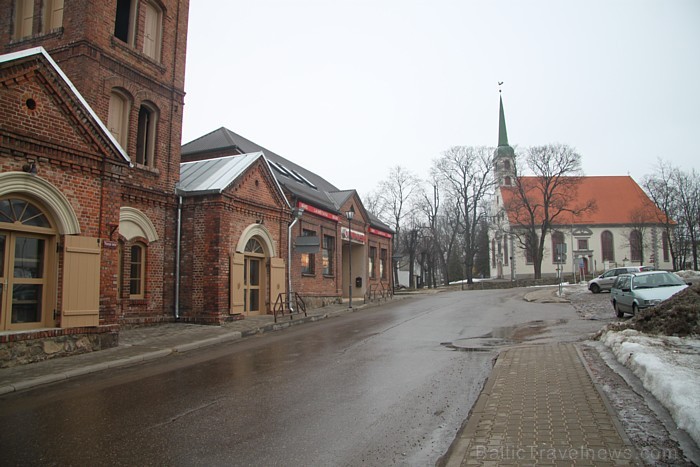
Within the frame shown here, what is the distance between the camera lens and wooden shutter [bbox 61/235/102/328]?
10391 mm

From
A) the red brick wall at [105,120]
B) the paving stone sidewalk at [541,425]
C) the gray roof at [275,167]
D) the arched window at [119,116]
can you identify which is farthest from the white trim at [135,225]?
the paving stone sidewalk at [541,425]

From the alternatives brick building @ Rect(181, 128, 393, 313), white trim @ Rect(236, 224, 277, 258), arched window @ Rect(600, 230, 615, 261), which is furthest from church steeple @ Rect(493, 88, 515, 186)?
white trim @ Rect(236, 224, 277, 258)

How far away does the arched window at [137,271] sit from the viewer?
15.4m

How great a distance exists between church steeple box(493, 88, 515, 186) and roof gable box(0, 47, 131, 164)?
50.8m

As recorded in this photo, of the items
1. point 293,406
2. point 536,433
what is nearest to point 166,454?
point 293,406

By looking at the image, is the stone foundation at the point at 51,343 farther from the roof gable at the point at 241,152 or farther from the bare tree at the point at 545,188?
the bare tree at the point at 545,188

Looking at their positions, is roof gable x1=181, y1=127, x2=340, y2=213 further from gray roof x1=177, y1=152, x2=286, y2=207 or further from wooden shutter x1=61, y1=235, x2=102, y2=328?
wooden shutter x1=61, y1=235, x2=102, y2=328

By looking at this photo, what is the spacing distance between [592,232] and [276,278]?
5715 centimetres

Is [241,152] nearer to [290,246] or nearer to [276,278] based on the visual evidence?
[290,246]

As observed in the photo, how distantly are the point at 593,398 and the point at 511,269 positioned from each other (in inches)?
2404

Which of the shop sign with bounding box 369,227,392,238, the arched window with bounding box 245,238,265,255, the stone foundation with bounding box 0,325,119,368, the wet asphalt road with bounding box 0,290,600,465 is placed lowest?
the wet asphalt road with bounding box 0,290,600,465

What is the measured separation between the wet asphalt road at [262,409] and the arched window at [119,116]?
805cm

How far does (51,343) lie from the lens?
9938 mm

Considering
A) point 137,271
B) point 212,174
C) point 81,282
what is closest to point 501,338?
point 81,282
